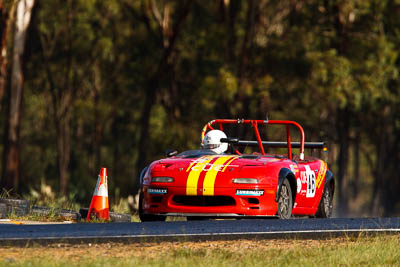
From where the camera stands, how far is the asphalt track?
9461 mm

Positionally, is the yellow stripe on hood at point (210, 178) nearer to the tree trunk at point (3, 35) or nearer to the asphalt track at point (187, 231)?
the asphalt track at point (187, 231)

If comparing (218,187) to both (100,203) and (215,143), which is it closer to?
(100,203)

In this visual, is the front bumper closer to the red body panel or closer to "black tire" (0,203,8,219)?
the red body panel

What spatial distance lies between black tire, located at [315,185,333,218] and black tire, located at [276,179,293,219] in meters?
1.59

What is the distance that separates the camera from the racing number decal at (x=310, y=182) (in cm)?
1401

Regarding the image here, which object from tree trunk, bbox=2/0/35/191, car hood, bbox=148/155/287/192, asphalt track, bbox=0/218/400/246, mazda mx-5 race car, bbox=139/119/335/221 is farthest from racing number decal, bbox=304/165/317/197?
tree trunk, bbox=2/0/35/191

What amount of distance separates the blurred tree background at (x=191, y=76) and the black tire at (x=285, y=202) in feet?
53.1

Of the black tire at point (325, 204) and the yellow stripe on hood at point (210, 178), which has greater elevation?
the yellow stripe on hood at point (210, 178)

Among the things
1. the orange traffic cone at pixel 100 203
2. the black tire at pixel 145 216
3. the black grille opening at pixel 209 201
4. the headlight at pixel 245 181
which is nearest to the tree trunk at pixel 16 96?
the orange traffic cone at pixel 100 203

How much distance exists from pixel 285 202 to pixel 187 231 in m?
2.96

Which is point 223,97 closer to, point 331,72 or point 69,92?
point 331,72

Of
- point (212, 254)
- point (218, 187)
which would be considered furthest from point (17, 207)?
point (212, 254)

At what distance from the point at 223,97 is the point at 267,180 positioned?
807 inches

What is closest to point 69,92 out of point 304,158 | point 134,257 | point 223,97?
point 223,97
